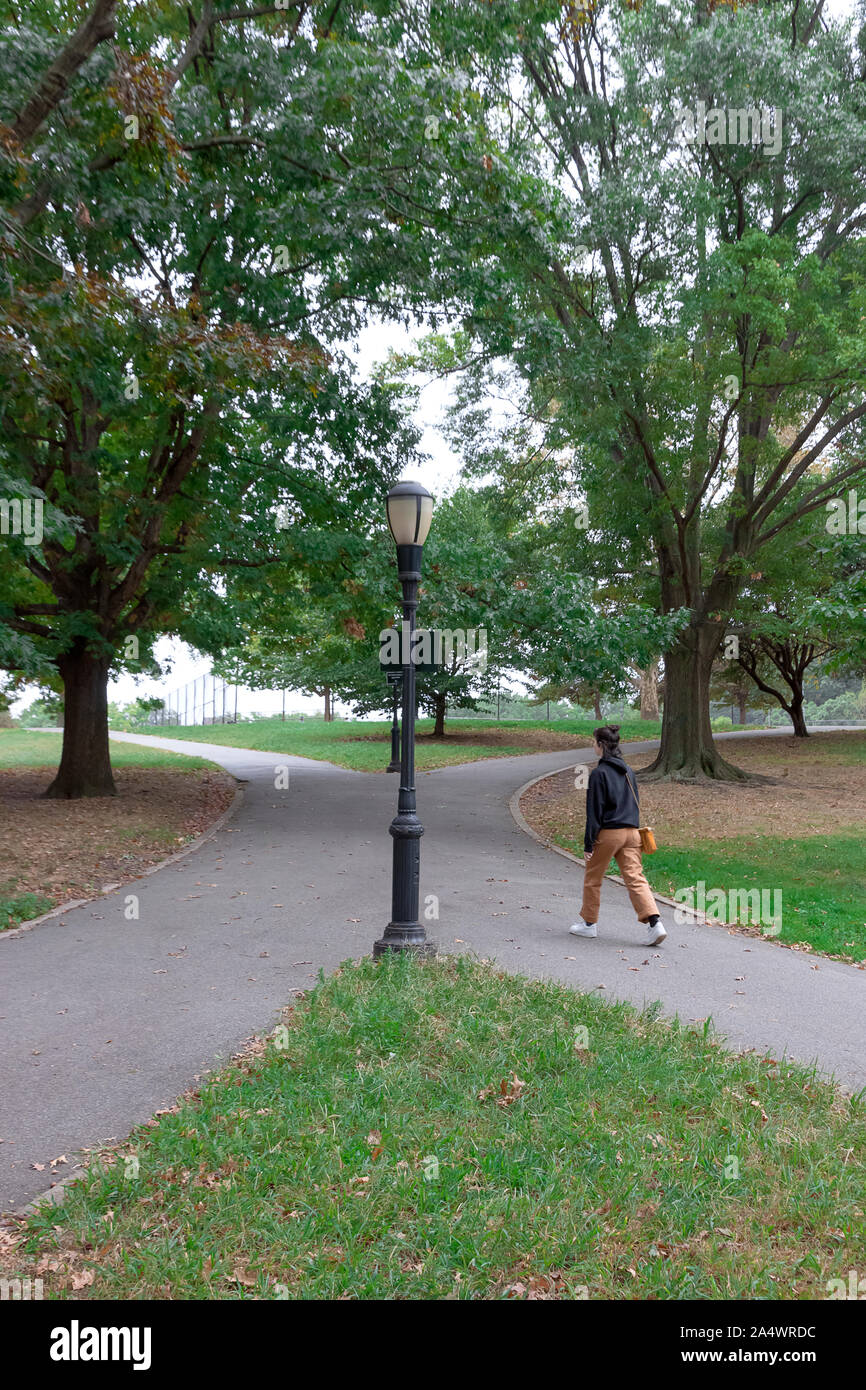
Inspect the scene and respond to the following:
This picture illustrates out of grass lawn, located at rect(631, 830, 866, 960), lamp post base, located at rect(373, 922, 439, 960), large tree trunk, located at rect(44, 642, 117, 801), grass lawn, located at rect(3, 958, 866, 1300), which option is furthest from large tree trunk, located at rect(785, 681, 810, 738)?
grass lawn, located at rect(3, 958, 866, 1300)

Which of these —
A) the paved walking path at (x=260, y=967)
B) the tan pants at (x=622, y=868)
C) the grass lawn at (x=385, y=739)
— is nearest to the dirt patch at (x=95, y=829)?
the paved walking path at (x=260, y=967)

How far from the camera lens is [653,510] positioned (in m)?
17.2

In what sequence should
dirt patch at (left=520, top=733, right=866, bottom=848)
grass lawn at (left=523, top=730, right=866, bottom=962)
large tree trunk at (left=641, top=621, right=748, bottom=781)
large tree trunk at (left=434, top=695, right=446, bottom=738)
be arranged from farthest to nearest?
large tree trunk at (left=434, top=695, right=446, bottom=738), large tree trunk at (left=641, top=621, right=748, bottom=781), dirt patch at (left=520, top=733, right=866, bottom=848), grass lawn at (left=523, top=730, right=866, bottom=962)

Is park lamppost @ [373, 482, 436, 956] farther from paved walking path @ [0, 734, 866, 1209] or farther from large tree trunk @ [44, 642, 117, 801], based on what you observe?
large tree trunk @ [44, 642, 117, 801]

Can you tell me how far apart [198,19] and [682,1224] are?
1353 centimetres

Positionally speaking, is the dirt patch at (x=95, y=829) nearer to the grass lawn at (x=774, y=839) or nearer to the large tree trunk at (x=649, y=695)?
the grass lawn at (x=774, y=839)

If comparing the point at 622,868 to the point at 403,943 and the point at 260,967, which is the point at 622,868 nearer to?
the point at 403,943

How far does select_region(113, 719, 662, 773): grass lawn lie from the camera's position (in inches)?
1062

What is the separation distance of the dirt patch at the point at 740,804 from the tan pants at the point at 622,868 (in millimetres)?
5215

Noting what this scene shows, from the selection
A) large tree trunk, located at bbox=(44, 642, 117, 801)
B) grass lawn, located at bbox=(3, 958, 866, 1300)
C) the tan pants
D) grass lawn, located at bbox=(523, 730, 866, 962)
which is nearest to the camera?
grass lawn, located at bbox=(3, 958, 866, 1300)

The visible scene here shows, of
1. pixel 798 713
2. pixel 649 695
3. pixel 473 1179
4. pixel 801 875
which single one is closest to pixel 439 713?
pixel 798 713

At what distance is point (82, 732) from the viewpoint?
52.7ft

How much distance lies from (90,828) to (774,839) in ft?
32.9
